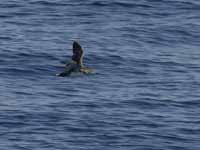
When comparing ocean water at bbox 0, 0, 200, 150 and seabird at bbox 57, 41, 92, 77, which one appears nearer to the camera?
ocean water at bbox 0, 0, 200, 150

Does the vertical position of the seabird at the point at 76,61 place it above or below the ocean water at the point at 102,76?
above

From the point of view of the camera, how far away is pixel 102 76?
53219 mm

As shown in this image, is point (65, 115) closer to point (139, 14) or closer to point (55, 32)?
point (55, 32)

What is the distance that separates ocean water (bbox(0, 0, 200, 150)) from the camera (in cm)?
4406

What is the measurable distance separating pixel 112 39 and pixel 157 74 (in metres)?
6.59

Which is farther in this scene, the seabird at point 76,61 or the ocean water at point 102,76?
the seabird at point 76,61

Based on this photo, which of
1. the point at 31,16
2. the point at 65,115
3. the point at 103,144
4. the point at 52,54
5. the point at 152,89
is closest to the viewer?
the point at 103,144

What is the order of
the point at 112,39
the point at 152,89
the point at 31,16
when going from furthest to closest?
1. the point at 31,16
2. the point at 112,39
3. the point at 152,89

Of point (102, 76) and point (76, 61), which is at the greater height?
point (76, 61)

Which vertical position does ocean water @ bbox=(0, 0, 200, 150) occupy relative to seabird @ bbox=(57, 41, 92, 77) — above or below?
below

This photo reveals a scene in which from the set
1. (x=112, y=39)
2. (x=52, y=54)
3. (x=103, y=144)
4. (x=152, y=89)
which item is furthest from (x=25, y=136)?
(x=112, y=39)

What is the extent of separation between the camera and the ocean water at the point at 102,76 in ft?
145

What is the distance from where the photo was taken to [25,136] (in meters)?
43.3

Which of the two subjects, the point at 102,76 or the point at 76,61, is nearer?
the point at 76,61
